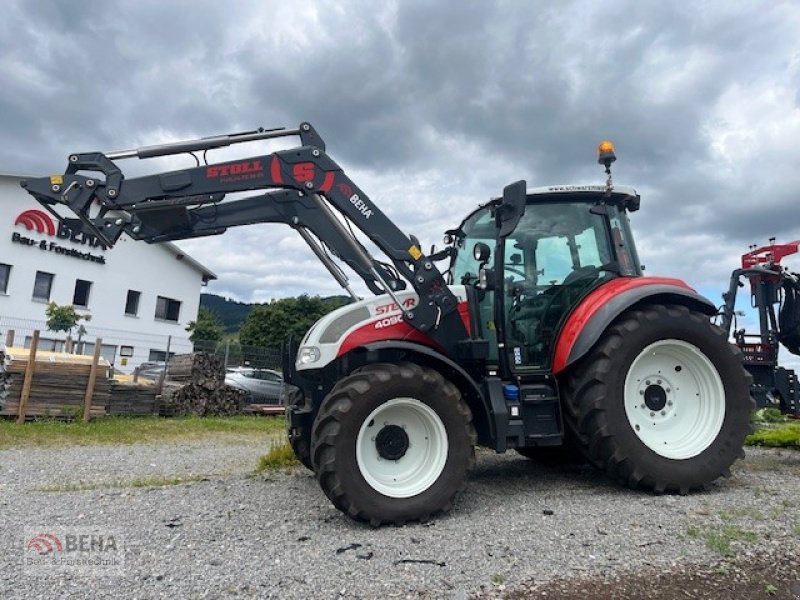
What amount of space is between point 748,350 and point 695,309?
1932 millimetres

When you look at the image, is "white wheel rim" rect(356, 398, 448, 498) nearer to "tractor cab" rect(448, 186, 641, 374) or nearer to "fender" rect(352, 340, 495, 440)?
"fender" rect(352, 340, 495, 440)

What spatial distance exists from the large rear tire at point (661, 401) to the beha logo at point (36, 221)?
31.4 meters

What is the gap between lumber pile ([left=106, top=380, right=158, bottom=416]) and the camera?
14.0 meters

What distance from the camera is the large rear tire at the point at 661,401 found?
5305 mm

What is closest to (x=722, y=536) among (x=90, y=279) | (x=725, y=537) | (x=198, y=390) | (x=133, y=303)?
(x=725, y=537)

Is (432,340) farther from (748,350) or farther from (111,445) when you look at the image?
(111,445)

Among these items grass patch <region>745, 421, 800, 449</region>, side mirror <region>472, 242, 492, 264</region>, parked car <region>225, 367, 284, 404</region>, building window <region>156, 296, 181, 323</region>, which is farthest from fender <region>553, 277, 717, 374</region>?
building window <region>156, 296, 181, 323</region>

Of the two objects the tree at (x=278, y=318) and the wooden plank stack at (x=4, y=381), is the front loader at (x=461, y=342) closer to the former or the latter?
the wooden plank stack at (x=4, y=381)

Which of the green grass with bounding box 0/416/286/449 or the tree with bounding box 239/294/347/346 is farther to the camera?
the tree with bounding box 239/294/347/346

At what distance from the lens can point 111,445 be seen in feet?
34.0

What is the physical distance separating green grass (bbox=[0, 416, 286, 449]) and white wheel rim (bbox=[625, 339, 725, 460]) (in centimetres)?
810

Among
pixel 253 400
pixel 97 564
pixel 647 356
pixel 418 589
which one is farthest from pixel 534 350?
pixel 253 400

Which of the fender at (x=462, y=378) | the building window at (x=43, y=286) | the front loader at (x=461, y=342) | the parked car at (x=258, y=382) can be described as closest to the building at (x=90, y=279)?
the building window at (x=43, y=286)

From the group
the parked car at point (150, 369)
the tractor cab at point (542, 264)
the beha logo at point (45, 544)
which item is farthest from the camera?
the parked car at point (150, 369)
